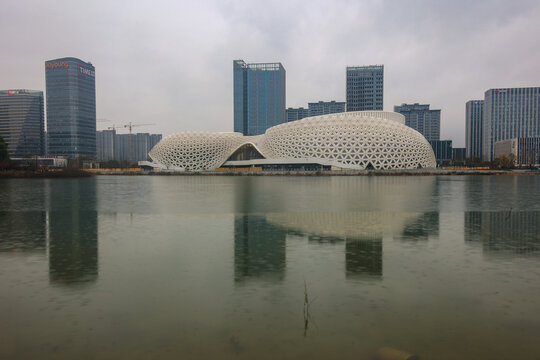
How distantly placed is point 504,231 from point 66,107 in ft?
635

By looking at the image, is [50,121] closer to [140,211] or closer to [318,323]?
[140,211]

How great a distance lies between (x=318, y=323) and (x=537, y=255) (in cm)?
755

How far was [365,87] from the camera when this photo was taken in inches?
6850

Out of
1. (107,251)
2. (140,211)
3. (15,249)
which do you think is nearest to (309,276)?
(107,251)

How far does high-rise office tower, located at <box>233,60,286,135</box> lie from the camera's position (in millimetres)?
187875

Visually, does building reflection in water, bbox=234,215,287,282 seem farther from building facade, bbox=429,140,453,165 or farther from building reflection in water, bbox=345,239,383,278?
building facade, bbox=429,140,453,165

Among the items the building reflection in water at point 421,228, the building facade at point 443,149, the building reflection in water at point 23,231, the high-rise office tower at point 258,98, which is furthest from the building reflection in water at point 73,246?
the building facade at point 443,149

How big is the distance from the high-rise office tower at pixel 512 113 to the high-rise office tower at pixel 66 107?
202m

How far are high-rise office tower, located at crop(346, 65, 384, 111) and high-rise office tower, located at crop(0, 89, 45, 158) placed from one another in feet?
498

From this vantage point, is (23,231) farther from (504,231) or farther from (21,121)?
(21,121)

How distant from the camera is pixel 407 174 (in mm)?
67125

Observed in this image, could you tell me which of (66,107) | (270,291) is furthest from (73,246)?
(66,107)

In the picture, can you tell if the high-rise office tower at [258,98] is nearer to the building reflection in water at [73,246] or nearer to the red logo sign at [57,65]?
the red logo sign at [57,65]

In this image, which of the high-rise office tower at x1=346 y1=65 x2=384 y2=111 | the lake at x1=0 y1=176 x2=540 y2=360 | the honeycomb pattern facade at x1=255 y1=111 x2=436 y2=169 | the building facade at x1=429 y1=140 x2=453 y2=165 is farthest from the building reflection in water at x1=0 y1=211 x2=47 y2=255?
the building facade at x1=429 y1=140 x2=453 y2=165
